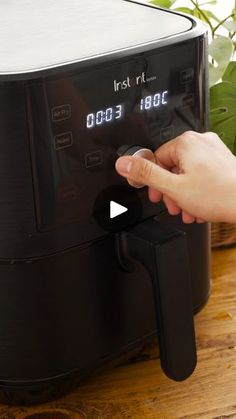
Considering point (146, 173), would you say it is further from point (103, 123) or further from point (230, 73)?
point (230, 73)

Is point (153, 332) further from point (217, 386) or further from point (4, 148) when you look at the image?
point (4, 148)

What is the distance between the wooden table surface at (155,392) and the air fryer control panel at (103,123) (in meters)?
0.17

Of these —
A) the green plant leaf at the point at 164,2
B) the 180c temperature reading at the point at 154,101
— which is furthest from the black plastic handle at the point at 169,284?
the green plant leaf at the point at 164,2

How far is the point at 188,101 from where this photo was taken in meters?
0.68

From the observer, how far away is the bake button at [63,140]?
1.98ft

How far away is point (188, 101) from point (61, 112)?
137mm

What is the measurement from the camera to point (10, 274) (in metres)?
0.65

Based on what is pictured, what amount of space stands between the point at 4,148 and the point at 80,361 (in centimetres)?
22

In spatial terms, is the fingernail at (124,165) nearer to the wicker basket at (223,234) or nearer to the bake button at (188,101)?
the bake button at (188,101)

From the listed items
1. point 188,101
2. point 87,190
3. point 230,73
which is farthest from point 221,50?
point 87,190

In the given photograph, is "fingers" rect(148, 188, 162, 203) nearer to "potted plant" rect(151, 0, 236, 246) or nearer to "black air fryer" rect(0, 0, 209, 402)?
"black air fryer" rect(0, 0, 209, 402)
